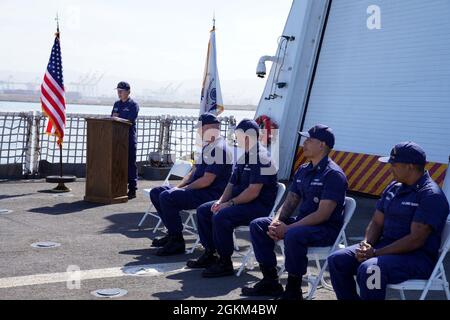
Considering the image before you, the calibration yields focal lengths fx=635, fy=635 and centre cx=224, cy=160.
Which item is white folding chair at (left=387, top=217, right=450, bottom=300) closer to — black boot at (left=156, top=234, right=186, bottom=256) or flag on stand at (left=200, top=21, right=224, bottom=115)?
black boot at (left=156, top=234, right=186, bottom=256)

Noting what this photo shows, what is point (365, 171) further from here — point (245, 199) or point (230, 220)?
point (230, 220)

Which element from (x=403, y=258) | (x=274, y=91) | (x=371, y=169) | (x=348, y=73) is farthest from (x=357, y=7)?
(x=403, y=258)

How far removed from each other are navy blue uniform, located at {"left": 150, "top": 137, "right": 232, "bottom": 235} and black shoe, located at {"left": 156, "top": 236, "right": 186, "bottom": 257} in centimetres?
8

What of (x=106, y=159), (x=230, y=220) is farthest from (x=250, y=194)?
(x=106, y=159)

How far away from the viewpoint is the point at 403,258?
14.8ft

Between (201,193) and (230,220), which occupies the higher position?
(201,193)

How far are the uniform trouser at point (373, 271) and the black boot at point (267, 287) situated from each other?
3.30ft

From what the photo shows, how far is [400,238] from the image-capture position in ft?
15.3

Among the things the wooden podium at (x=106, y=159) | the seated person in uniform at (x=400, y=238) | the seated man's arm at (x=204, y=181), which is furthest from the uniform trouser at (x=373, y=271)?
the wooden podium at (x=106, y=159)

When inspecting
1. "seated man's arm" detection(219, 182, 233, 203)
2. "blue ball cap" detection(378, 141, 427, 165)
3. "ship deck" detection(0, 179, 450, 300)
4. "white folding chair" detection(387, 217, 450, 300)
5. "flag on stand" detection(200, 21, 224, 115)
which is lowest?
"ship deck" detection(0, 179, 450, 300)

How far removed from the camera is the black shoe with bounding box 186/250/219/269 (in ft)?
21.6

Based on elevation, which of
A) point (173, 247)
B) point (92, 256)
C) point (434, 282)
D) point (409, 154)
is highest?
point (409, 154)

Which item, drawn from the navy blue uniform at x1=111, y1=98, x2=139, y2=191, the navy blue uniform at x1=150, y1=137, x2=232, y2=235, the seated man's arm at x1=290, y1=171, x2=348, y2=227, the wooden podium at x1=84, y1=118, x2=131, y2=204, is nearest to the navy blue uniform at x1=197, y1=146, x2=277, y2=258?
A: the navy blue uniform at x1=150, y1=137, x2=232, y2=235

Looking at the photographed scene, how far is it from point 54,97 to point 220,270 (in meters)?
6.90
